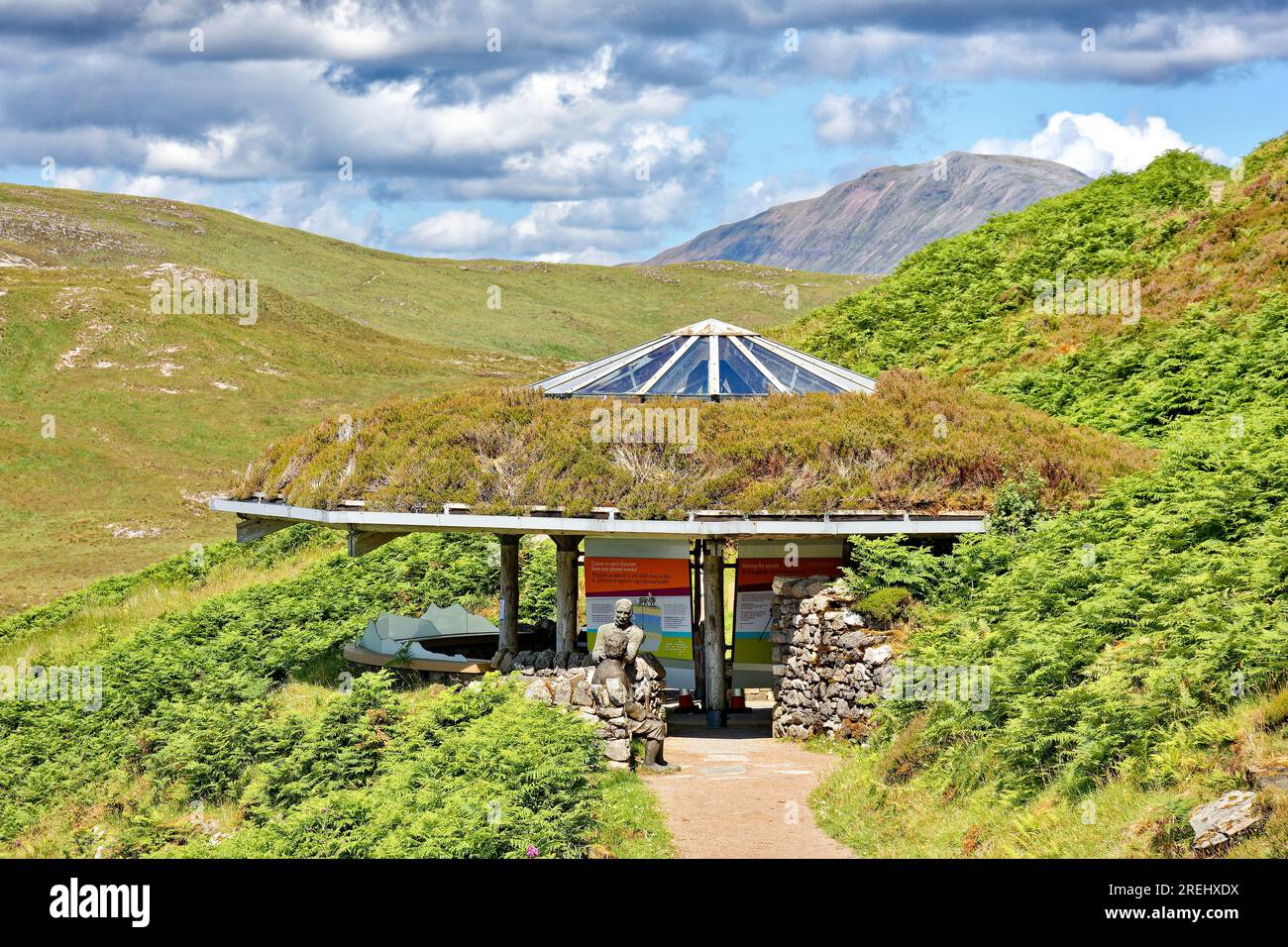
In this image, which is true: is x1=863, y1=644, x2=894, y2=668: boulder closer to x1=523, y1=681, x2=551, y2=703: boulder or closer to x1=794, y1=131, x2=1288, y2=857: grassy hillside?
x1=794, y1=131, x2=1288, y2=857: grassy hillside

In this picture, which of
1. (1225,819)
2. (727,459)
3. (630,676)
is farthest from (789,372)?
(1225,819)

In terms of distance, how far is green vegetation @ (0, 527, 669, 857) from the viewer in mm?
13844

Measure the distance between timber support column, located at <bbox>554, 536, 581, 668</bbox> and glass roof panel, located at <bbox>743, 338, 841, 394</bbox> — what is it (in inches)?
221

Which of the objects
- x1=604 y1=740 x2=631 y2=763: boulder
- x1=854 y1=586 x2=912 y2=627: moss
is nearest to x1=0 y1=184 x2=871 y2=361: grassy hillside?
x1=854 y1=586 x2=912 y2=627: moss

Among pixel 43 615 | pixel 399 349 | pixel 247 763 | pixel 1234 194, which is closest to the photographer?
pixel 247 763

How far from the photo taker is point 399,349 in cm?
10656

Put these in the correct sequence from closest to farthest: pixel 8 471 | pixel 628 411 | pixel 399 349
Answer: pixel 628 411, pixel 8 471, pixel 399 349

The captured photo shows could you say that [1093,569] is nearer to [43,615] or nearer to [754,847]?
[754,847]

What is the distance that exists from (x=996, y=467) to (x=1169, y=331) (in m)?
15.2

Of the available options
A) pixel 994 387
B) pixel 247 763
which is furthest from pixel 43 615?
pixel 994 387

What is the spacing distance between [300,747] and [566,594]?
5683mm

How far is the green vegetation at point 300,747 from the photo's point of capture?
13.8 metres
